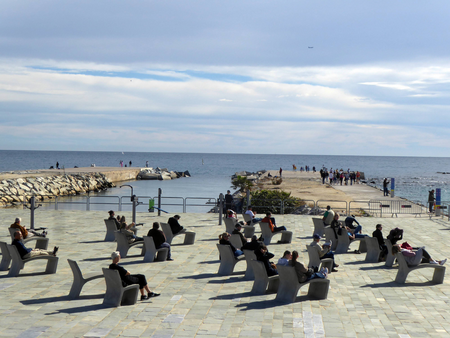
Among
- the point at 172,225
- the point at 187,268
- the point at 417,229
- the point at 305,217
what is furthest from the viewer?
the point at 305,217

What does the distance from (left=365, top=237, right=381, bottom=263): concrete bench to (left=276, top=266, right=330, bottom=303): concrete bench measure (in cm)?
498

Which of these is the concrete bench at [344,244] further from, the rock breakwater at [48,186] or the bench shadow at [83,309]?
the rock breakwater at [48,186]

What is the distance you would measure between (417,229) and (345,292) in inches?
491

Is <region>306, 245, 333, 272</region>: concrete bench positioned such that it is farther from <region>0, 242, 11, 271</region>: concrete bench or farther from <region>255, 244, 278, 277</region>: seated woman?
<region>0, 242, 11, 271</region>: concrete bench

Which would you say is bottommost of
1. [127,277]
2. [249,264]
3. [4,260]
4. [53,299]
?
[53,299]

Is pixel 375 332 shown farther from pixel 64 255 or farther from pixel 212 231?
pixel 212 231

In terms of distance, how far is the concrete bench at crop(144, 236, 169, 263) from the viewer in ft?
45.3

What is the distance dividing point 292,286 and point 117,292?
3499 millimetres

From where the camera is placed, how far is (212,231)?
2025cm

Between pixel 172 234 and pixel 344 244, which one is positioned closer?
pixel 344 244

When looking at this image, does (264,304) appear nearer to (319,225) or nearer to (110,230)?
(110,230)

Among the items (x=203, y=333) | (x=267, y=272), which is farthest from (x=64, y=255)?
(x=203, y=333)

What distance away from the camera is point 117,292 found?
9.40m

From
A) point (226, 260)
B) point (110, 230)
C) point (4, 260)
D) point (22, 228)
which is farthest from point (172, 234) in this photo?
point (4, 260)
